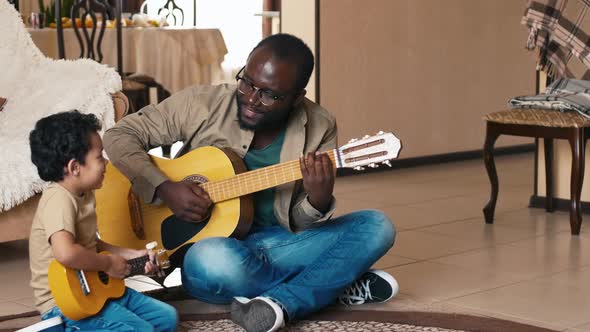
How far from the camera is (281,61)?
240cm

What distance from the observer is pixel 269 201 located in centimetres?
256

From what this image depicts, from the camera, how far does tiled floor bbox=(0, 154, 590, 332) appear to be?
2697 millimetres

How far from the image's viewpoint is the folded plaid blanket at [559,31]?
397 centimetres

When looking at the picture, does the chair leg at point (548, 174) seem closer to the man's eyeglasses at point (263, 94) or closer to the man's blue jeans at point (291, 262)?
A: the man's blue jeans at point (291, 262)

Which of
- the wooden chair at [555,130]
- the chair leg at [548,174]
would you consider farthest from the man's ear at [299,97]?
the chair leg at [548,174]

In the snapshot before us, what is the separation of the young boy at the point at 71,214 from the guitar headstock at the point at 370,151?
53cm

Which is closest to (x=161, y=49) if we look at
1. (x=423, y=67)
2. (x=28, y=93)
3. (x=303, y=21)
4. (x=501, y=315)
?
(x=303, y=21)

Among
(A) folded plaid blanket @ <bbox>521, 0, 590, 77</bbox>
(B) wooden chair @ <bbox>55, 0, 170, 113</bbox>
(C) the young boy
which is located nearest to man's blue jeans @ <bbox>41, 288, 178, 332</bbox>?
(C) the young boy

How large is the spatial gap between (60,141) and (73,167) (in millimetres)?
66

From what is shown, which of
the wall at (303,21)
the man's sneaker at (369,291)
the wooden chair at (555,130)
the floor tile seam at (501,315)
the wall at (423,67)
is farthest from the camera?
the wall at (423,67)

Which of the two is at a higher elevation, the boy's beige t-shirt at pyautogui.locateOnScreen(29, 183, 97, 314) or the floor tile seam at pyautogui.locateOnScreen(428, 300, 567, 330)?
the boy's beige t-shirt at pyautogui.locateOnScreen(29, 183, 97, 314)

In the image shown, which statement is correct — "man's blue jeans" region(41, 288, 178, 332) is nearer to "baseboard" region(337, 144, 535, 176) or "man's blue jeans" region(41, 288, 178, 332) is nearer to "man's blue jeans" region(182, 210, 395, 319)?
"man's blue jeans" region(182, 210, 395, 319)

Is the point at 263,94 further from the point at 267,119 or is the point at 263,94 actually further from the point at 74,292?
the point at 74,292

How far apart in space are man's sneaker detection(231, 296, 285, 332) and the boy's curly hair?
56cm
